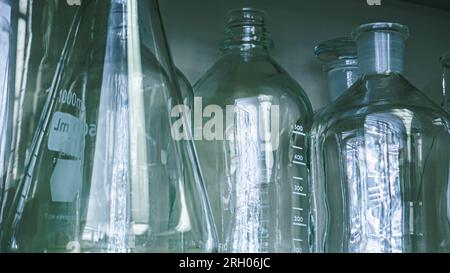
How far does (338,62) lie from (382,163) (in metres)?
0.19

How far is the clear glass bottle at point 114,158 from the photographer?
639mm

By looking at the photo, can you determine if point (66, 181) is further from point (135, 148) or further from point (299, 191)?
point (299, 191)

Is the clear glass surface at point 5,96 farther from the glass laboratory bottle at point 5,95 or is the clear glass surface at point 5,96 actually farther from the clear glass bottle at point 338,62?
the clear glass bottle at point 338,62

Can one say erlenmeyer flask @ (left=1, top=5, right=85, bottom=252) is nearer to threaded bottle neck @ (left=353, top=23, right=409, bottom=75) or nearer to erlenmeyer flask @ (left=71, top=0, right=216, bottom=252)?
erlenmeyer flask @ (left=71, top=0, right=216, bottom=252)

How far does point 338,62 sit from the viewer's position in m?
0.97

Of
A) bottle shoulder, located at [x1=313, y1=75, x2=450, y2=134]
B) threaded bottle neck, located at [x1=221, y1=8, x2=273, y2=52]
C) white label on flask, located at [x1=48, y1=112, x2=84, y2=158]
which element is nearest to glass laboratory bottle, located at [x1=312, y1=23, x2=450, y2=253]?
bottle shoulder, located at [x1=313, y1=75, x2=450, y2=134]

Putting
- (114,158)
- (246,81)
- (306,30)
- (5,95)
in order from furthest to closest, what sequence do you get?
(306,30), (246,81), (5,95), (114,158)

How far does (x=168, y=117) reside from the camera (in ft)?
2.37

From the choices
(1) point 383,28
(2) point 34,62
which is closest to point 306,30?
(1) point 383,28

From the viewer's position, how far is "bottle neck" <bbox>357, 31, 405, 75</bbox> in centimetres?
84

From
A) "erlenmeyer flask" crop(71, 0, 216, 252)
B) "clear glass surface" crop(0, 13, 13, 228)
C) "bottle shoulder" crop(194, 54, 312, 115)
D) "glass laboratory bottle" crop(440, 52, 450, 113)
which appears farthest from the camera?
"glass laboratory bottle" crop(440, 52, 450, 113)

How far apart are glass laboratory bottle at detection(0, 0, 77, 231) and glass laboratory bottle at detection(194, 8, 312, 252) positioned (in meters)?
0.18
